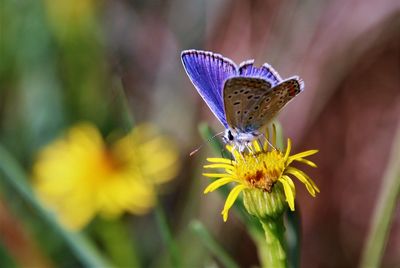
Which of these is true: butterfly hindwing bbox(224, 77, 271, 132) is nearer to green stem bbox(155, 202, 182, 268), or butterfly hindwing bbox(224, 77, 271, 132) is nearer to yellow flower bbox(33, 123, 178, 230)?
green stem bbox(155, 202, 182, 268)

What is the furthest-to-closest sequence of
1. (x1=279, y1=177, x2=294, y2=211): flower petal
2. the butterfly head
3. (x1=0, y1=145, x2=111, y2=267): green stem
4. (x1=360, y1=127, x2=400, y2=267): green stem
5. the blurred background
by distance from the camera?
the blurred background
(x1=0, y1=145, x2=111, y2=267): green stem
the butterfly head
(x1=360, y1=127, x2=400, y2=267): green stem
(x1=279, y1=177, x2=294, y2=211): flower petal

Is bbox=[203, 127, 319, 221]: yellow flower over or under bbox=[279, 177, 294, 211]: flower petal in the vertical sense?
over

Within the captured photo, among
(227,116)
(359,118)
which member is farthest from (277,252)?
(359,118)

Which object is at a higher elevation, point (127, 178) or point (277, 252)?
point (127, 178)

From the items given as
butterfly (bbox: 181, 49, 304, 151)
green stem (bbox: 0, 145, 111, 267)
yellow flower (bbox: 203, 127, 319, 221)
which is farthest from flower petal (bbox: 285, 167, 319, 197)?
green stem (bbox: 0, 145, 111, 267)

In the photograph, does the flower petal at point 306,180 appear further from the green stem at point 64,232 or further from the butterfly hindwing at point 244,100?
the green stem at point 64,232

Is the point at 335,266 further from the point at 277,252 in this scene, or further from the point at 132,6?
the point at 277,252

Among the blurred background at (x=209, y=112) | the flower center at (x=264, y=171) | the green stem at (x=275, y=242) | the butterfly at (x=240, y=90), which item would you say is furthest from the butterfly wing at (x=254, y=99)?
the blurred background at (x=209, y=112)
